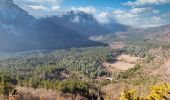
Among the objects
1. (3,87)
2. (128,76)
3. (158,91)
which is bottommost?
(128,76)

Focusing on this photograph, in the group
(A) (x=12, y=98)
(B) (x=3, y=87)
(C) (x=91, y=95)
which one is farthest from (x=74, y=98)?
(A) (x=12, y=98)

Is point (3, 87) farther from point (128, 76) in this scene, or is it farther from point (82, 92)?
point (128, 76)

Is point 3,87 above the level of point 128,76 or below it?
above

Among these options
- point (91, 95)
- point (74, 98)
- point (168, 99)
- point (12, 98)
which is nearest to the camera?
point (12, 98)

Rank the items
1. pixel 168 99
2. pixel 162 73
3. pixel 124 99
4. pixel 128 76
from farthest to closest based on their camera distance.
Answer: pixel 128 76, pixel 162 73, pixel 124 99, pixel 168 99

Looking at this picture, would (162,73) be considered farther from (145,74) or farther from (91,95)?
(91,95)

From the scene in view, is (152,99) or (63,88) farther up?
(152,99)

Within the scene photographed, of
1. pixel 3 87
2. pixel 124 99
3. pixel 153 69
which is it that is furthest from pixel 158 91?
pixel 153 69

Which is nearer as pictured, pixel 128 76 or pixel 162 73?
pixel 162 73

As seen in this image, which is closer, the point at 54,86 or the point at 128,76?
the point at 54,86
